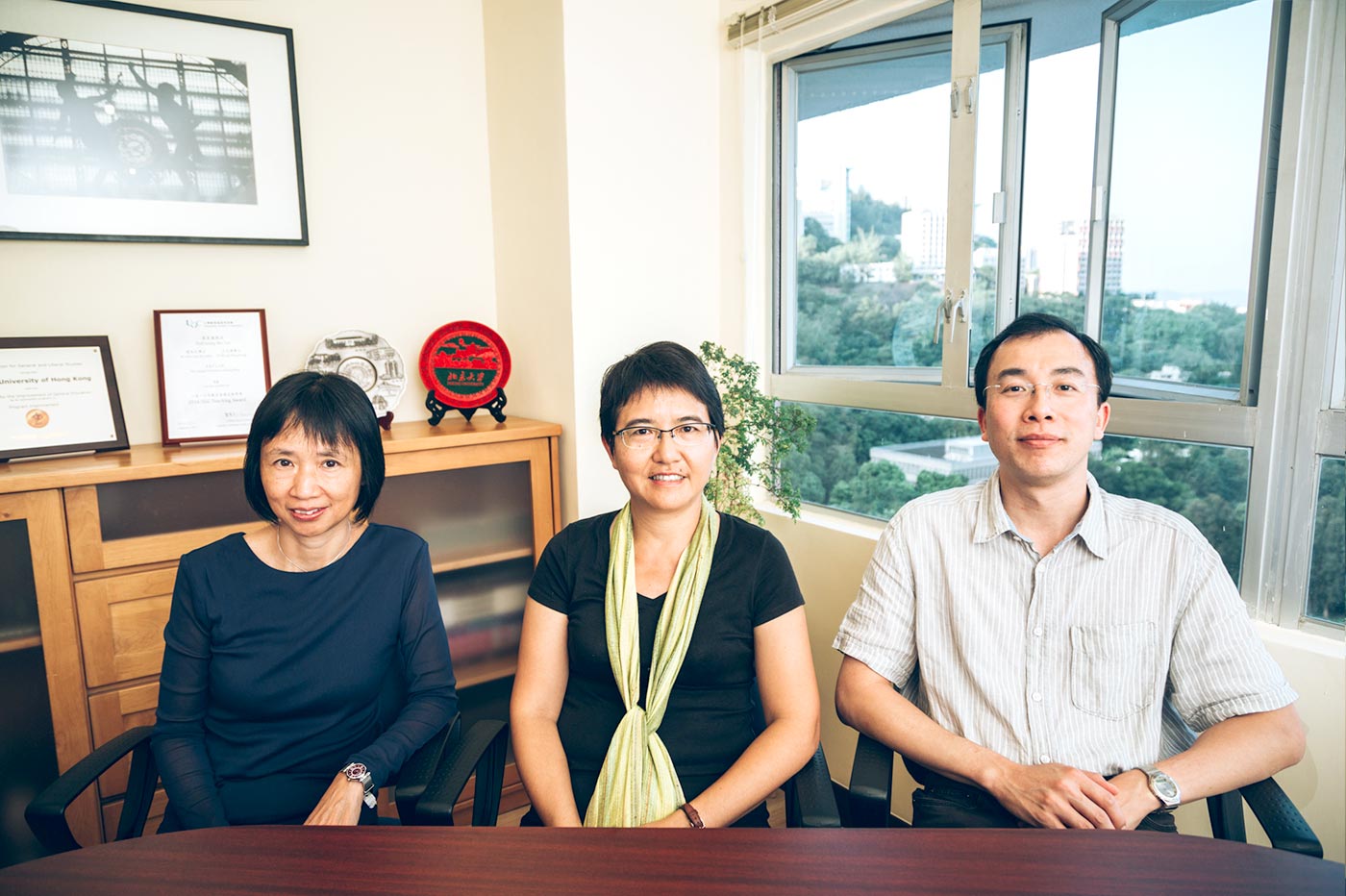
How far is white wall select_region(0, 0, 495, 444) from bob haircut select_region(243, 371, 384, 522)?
3.79 ft

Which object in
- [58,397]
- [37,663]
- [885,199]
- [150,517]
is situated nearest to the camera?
[37,663]

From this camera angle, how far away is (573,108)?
260 cm

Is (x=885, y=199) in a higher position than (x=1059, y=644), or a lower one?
higher

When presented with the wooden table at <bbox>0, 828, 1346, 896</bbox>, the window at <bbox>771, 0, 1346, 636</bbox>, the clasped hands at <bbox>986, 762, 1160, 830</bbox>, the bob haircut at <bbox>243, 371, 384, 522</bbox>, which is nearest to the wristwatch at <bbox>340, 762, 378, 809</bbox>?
the wooden table at <bbox>0, 828, 1346, 896</bbox>

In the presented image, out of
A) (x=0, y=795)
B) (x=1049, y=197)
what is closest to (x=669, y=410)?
(x=1049, y=197)

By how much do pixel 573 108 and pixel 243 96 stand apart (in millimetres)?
988

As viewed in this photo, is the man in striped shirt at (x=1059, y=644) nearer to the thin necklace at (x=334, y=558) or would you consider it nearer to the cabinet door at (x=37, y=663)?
the thin necklace at (x=334, y=558)

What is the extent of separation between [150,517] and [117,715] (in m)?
0.49

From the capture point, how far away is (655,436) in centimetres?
163

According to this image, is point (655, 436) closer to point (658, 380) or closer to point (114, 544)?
point (658, 380)

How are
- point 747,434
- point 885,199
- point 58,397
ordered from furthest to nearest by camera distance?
point 747,434
point 885,199
point 58,397

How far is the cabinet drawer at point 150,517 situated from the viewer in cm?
204

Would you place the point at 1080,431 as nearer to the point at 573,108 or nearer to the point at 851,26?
the point at 851,26

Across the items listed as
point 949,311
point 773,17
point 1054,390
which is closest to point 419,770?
point 1054,390
